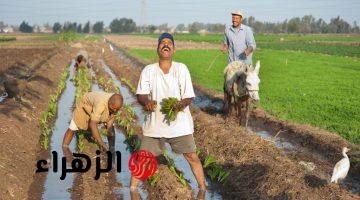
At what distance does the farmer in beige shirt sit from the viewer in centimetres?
653

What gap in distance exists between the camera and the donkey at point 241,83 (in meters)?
8.94

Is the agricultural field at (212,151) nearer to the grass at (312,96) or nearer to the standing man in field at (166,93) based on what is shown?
the grass at (312,96)

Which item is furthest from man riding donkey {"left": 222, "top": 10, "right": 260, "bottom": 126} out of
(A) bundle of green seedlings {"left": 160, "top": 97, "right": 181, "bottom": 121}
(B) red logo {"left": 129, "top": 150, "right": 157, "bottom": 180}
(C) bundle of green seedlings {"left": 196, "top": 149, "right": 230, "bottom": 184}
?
(A) bundle of green seedlings {"left": 160, "top": 97, "right": 181, "bottom": 121}

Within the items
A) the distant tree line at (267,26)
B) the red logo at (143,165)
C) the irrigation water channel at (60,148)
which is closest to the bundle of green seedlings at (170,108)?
the red logo at (143,165)

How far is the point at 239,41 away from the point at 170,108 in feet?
15.7

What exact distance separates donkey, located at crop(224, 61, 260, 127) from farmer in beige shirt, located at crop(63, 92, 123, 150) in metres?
2.94

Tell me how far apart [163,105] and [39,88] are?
9.26 metres

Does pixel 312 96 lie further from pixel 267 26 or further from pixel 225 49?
pixel 267 26

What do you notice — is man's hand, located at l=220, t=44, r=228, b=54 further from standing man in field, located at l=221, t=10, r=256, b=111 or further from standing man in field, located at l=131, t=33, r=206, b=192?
standing man in field, located at l=131, t=33, r=206, b=192

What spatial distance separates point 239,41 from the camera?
9.69 meters

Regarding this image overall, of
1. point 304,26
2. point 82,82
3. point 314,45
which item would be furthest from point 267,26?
point 82,82

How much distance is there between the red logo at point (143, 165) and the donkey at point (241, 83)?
132 inches

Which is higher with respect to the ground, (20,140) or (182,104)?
(182,104)

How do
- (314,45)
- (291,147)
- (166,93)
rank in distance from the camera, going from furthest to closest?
(314,45) → (291,147) → (166,93)
